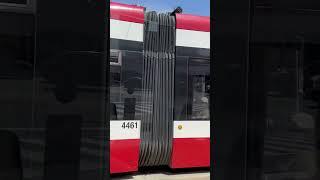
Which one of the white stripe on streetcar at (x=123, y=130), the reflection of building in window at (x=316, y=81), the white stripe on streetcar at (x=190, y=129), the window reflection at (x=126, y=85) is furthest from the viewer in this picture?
the white stripe on streetcar at (x=190, y=129)

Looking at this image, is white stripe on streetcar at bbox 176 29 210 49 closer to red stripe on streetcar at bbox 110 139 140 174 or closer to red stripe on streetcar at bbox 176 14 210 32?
red stripe on streetcar at bbox 176 14 210 32

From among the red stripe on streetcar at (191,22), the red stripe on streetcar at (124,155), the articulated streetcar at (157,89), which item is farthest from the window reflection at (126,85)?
the red stripe on streetcar at (191,22)

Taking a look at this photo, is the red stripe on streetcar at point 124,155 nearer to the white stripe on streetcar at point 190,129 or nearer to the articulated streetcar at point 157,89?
the articulated streetcar at point 157,89

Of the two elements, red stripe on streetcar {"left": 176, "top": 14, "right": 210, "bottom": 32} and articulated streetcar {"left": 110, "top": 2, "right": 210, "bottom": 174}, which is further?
red stripe on streetcar {"left": 176, "top": 14, "right": 210, "bottom": 32}

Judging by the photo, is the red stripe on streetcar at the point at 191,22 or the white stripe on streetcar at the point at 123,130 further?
the red stripe on streetcar at the point at 191,22

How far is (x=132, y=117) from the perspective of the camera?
8.50 m

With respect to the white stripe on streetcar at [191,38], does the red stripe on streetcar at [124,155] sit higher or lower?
lower

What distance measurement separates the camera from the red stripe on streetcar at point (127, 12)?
8492 millimetres

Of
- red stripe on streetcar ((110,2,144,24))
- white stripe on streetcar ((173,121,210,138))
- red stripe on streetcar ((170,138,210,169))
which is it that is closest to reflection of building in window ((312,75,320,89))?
red stripe on streetcar ((110,2,144,24))

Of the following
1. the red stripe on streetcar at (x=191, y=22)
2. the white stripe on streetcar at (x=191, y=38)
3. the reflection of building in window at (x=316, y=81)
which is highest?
the red stripe on streetcar at (x=191, y=22)

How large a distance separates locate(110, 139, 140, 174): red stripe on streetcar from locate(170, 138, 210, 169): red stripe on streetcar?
2.72 feet

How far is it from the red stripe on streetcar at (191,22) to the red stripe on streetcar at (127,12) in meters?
0.77

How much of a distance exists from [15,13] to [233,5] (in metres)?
1.24

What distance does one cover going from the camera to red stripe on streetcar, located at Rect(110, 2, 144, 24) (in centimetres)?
849
